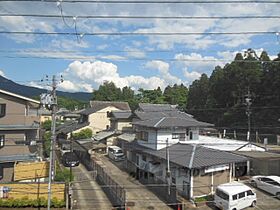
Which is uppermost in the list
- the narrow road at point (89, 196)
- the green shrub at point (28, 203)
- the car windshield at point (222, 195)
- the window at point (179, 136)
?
the window at point (179, 136)

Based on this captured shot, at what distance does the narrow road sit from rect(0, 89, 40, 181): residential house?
3466 mm

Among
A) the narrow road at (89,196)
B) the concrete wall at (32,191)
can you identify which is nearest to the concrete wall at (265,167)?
the narrow road at (89,196)

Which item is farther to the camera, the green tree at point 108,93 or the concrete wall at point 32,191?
the green tree at point 108,93

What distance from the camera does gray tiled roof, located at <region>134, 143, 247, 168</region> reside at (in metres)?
17.1

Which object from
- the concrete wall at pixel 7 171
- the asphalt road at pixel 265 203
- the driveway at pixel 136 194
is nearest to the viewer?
the asphalt road at pixel 265 203

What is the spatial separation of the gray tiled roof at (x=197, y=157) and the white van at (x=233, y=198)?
174 centimetres

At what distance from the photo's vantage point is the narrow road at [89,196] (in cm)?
1612

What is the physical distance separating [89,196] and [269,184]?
9959mm

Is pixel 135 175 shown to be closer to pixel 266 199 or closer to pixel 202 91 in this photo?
pixel 266 199

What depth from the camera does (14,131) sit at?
62.0 feet

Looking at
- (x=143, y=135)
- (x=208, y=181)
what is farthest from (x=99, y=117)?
(x=208, y=181)

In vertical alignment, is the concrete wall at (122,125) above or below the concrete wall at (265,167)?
above

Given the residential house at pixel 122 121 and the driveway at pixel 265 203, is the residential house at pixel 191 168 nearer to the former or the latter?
the driveway at pixel 265 203

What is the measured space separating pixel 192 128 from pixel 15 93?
12.1 metres
